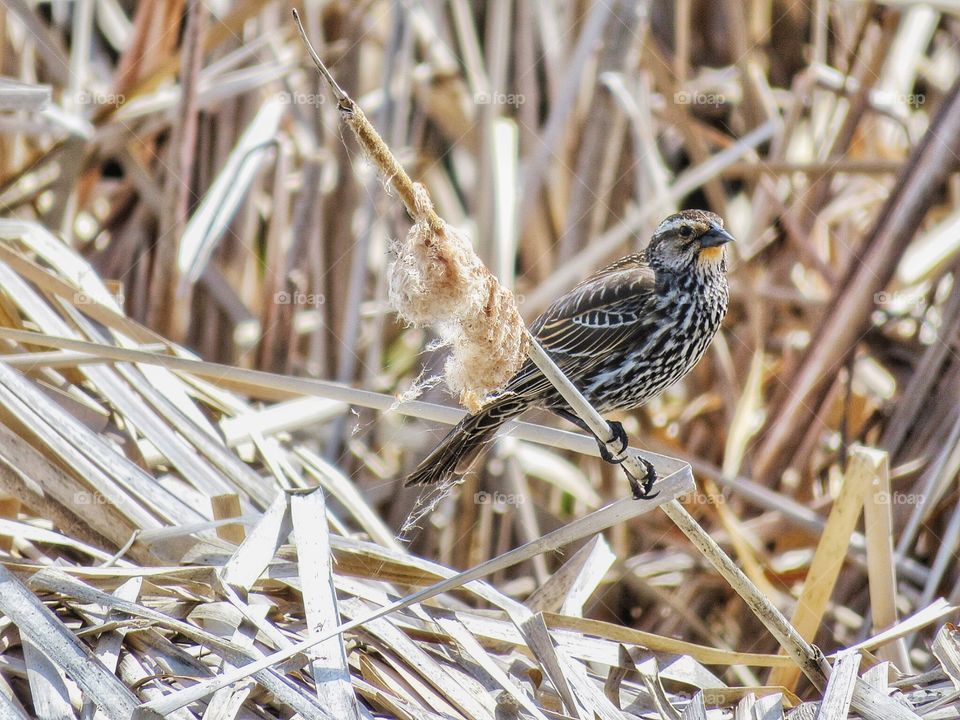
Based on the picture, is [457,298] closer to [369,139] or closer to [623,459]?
[369,139]

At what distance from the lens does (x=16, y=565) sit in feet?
7.06

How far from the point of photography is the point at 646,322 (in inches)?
129

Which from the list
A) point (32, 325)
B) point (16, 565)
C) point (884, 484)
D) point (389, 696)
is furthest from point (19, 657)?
point (884, 484)

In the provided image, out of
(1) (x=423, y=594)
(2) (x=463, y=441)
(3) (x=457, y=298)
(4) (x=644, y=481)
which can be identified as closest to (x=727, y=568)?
(4) (x=644, y=481)

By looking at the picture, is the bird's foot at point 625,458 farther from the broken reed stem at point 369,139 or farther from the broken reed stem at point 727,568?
the broken reed stem at point 369,139

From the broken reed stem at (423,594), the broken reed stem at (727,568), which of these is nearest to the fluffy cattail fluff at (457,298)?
the broken reed stem at (727,568)

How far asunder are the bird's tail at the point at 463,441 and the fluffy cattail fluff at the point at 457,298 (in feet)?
4.20

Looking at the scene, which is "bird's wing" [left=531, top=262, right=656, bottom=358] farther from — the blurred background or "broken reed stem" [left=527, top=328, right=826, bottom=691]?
"broken reed stem" [left=527, top=328, right=826, bottom=691]

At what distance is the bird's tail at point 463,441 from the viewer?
10.1ft

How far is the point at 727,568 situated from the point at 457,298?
3.01 ft

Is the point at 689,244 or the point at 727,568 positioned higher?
the point at 689,244

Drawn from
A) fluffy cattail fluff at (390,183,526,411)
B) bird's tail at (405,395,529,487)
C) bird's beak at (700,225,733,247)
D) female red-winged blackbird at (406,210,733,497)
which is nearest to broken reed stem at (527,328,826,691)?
fluffy cattail fluff at (390,183,526,411)

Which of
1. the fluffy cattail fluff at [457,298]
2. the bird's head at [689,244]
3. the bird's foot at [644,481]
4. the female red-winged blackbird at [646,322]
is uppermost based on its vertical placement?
the fluffy cattail fluff at [457,298]

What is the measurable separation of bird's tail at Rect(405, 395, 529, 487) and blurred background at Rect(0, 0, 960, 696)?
1.36ft
